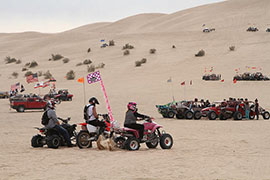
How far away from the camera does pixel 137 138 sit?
12828mm

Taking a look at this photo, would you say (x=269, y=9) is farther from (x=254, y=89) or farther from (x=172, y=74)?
(x=254, y=89)

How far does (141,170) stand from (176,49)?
54972 mm

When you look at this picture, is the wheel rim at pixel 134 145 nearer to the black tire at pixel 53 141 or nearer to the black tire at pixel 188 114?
the black tire at pixel 53 141

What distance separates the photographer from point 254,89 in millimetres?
37750

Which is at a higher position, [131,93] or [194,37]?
[194,37]

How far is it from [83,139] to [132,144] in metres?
1.55

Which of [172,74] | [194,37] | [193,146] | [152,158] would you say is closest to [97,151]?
[152,158]

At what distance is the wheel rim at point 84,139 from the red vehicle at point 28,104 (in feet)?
61.1

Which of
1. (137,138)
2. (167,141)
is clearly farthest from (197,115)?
(137,138)

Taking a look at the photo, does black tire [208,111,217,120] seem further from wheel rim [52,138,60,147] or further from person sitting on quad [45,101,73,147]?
wheel rim [52,138,60,147]

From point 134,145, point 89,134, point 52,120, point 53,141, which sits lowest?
point 134,145

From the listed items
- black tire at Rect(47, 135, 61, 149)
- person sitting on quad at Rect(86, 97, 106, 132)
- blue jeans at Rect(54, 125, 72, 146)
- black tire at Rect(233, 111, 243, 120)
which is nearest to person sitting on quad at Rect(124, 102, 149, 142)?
person sitting on quad at Rect(86, 97, 106, 132)

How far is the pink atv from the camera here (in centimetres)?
1270

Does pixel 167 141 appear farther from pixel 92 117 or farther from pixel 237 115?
pixel 237 115
